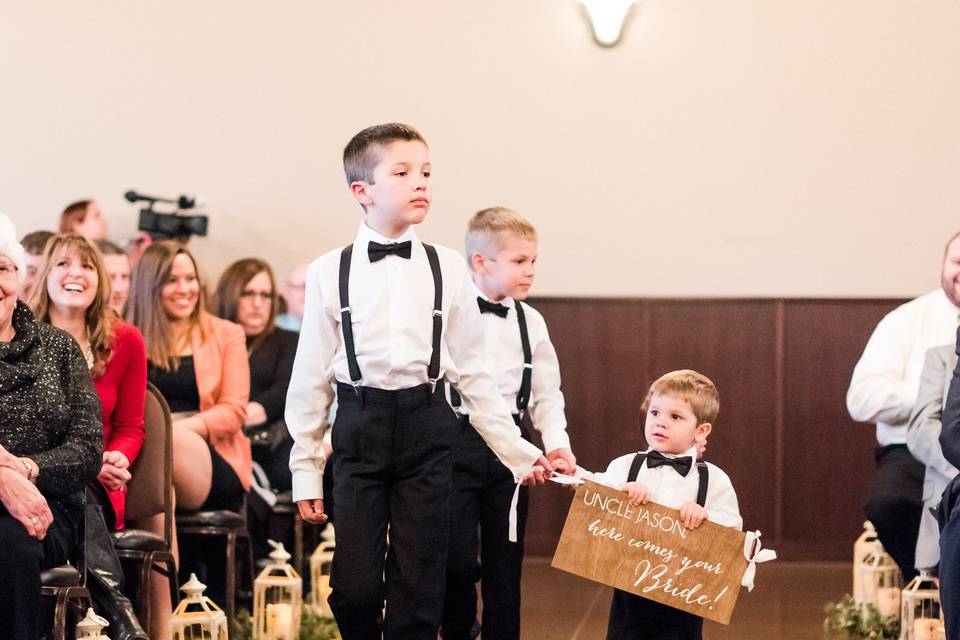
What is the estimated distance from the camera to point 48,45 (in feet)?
23.4

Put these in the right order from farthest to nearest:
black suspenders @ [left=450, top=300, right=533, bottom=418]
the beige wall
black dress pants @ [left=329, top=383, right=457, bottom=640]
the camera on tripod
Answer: the beige wall
the camera on tripod
black suspenders @ [left=450, top=300, right=533, bottom=418]
black dress pants @ [left=329, top=383, right=457, bottom=640]

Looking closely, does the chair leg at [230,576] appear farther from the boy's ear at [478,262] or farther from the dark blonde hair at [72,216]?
the dark blonde hair at [72,216]

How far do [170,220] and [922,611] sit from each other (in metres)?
4.05

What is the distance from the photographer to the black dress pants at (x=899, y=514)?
14.9 feet

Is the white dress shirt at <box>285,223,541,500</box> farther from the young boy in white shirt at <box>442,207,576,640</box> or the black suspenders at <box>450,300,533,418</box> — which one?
the black suspenders at <box>450,300,533,418</box>

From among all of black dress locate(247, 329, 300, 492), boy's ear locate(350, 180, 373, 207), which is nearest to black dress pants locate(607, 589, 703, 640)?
boy's ear locate(350, 180, 373, 207)

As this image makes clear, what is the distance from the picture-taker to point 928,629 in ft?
13.8

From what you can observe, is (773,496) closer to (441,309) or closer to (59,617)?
(441,309)

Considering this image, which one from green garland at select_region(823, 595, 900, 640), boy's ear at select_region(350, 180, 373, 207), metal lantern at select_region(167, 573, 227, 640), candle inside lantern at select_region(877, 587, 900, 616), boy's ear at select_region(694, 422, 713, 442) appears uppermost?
boy's ear at select_region(350, 180, 373, 207)

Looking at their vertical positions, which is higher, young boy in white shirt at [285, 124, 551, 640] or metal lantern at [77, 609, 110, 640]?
young boy in white shirt at [285, 124, 551, 640]

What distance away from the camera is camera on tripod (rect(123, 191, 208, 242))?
664 centimetres

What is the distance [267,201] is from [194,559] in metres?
2.72

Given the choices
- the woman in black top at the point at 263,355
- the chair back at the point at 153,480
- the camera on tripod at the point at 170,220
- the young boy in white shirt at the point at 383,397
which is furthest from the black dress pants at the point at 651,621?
the camera on tripod at the point at 170,220

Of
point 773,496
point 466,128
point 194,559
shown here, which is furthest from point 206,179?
point 773,496
